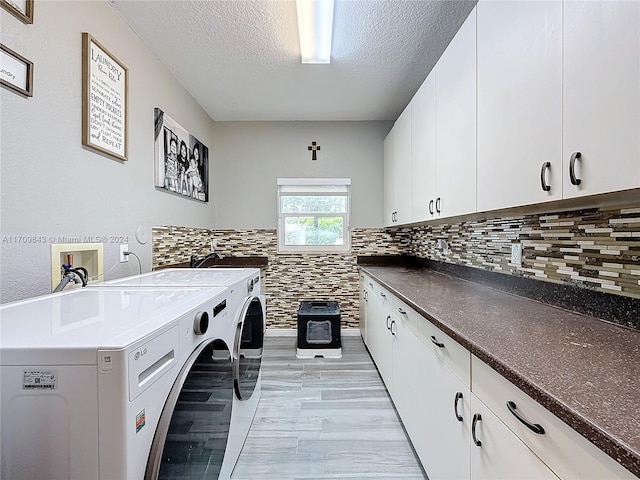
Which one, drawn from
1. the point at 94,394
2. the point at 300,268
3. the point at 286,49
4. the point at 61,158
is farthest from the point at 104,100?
the point at 300,268

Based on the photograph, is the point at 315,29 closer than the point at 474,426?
No

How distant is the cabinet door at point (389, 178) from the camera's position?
3.16 meters

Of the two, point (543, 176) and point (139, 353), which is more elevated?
point (543, 176)

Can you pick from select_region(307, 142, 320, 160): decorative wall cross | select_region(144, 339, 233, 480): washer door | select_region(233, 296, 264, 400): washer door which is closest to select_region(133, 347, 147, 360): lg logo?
select_region(144, 339, 233, 480): washer door

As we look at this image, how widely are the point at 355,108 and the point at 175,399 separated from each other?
10.1 feet

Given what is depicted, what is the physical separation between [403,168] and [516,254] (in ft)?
4.34

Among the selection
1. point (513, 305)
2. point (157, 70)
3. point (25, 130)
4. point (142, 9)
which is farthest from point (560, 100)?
point (157, 70)

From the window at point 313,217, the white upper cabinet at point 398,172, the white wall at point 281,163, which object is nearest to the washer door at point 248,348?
the white upper cabinet at point 398,172

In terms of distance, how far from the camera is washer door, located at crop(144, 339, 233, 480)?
0.77 m

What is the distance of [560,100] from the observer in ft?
3.18

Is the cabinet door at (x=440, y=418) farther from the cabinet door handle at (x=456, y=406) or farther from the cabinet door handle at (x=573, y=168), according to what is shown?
the cabinet door handle at (x=573, y=168)

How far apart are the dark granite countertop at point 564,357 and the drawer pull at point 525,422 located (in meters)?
0.08

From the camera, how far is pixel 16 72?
3.99ft

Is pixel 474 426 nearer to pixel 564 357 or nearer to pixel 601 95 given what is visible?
pixel 564 357
